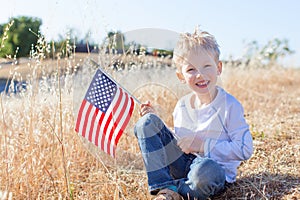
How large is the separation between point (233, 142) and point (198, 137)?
19 centimetres

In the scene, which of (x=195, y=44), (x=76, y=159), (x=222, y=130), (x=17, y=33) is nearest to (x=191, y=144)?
(x=222, y=130)

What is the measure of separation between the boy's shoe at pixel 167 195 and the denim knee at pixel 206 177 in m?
0.10

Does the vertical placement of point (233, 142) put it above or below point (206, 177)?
above

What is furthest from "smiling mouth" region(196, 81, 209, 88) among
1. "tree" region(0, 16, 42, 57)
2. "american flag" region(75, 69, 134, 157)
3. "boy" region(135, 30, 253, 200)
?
"tree" region(0, 16, 42, 57)

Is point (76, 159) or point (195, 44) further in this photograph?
point (76, 159)

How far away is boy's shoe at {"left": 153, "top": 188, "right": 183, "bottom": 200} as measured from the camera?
2.12 m

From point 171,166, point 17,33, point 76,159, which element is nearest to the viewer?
point 171,166

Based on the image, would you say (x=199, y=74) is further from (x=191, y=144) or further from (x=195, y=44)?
(x=191, y=144)

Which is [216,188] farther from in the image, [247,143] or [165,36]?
[165,36]

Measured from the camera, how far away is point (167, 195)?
214 centimetres

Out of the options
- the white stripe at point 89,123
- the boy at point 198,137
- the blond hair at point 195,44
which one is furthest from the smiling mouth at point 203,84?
the white stripe at point 89,123

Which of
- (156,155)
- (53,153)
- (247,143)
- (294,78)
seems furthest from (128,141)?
(294,78)

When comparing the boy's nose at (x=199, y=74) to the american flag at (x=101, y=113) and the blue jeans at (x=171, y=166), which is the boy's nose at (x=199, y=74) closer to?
the blue jeans at (x=171, y=166)

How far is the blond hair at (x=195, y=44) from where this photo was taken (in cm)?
226
